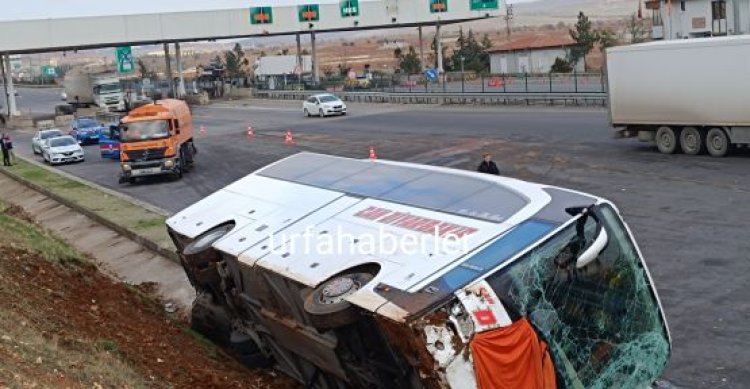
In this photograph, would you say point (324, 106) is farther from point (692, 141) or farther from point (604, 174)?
point (604, 174)

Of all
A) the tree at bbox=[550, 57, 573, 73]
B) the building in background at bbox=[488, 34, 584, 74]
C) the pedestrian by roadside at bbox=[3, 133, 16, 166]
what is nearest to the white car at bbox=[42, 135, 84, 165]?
the pedestrian by roadside at bbox=[3, 133, 16, 166]

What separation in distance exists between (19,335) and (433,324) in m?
4.35

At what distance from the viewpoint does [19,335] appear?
816cm

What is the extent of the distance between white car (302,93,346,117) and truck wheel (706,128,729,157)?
3099 centimetres

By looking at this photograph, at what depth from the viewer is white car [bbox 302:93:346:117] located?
53344 millimetres

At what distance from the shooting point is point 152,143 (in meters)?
30.5

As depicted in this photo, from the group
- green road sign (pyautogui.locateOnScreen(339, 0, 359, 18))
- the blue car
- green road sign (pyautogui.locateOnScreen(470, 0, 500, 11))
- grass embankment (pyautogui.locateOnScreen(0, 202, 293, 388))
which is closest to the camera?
grass embankment (pyautogui.locateOnScreen(0, 202, 293, 388))

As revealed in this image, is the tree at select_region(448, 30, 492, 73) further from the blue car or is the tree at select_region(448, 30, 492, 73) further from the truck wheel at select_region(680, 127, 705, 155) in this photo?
the truck wheel at select_region(680, 127, 705, 155)

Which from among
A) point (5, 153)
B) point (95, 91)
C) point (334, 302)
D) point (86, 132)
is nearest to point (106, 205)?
point (5, 153)

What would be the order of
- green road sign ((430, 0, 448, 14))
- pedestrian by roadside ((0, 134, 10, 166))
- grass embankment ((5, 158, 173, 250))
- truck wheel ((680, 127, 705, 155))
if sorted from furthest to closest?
Result: green road sign ((430, 0, 448, 14))
pedestrian by roadside ((0, 134, 10, 166))
truck wheel ((680, 127, 705, 155))
grass embankment ((5, 158, 173, 250))

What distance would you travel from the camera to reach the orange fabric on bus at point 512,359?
5816 mm

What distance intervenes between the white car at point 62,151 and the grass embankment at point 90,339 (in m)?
26.1

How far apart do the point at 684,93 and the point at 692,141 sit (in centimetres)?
140

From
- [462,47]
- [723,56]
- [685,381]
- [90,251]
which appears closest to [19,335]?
[685,381]
